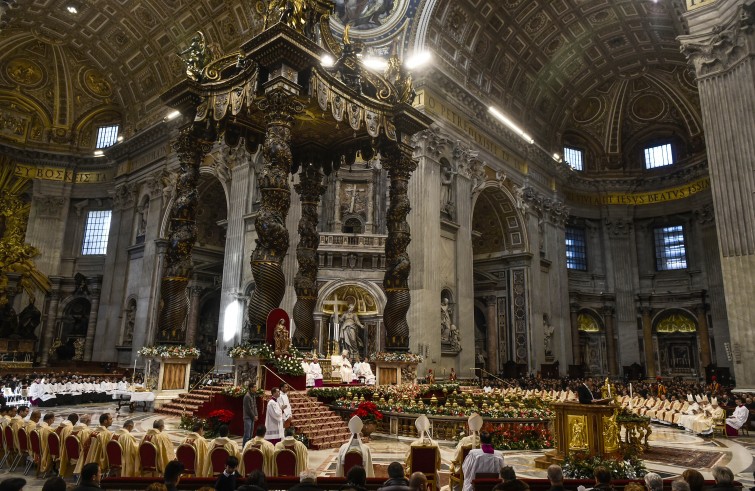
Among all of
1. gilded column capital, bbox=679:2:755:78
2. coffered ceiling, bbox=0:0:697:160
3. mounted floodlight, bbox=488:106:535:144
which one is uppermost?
coffered ceiling, bbox=0:0:697:160

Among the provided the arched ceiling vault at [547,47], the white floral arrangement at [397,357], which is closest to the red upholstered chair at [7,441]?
the white floral arrangement at [397,357]

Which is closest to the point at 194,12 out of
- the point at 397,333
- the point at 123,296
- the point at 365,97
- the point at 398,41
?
A: the point at 398,41

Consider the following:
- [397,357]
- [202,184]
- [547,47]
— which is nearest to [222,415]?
[397,357]

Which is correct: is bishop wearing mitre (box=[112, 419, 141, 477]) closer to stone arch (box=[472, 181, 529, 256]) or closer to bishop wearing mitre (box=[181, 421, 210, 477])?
bishop wearing mitre (box=[181, 421, 210, 477])

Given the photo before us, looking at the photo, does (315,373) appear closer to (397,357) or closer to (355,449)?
(397,357)

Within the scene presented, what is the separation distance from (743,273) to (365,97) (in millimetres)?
10134

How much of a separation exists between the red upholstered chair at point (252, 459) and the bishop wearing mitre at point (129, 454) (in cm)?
131

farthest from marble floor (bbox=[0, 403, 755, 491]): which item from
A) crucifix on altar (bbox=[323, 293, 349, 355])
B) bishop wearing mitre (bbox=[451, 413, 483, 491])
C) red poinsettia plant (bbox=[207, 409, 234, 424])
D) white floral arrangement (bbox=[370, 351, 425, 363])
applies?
crucifix on altar (bbox=[323, 293, 349, 355])

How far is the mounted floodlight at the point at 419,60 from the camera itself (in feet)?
63.6

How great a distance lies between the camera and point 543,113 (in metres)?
28.1

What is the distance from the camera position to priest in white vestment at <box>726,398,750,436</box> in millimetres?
10883

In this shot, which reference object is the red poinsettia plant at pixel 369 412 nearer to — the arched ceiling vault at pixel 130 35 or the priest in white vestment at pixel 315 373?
the priest in white vestment at pixel 315 373

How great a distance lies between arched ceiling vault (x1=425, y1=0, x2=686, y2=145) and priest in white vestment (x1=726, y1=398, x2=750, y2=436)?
15204mm

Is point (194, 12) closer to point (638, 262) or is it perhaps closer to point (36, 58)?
point (36, 58)
